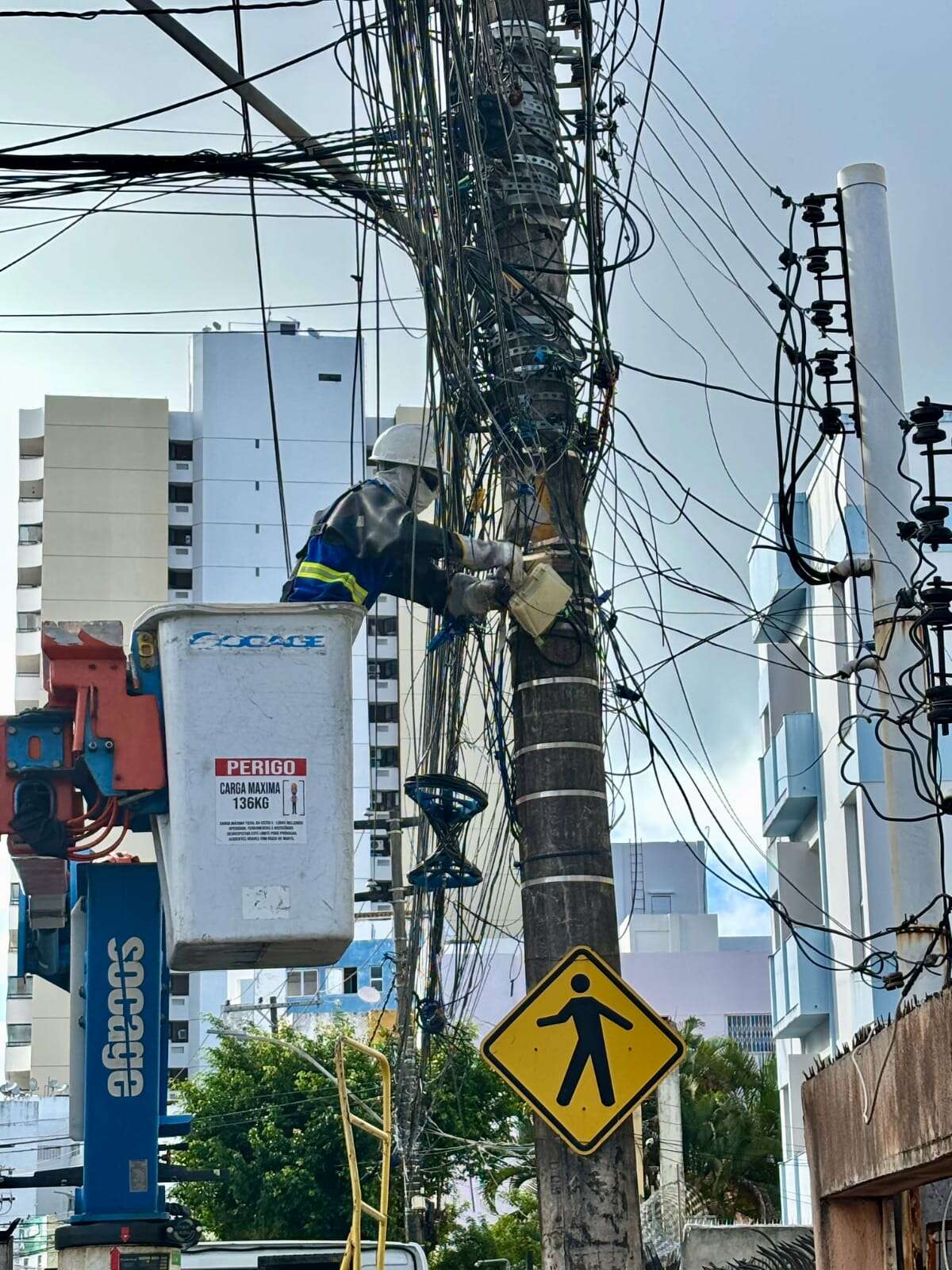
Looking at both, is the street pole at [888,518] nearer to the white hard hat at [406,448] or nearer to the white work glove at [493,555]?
the white work glove at [493,555]

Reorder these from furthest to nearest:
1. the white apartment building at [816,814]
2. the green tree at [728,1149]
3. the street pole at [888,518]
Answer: the green tree at [728,1149]
the white apartment building at [816,814]
the street pole at [888,518]

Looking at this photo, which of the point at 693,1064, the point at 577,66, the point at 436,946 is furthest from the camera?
the point at 693,1064

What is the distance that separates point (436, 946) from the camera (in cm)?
1009

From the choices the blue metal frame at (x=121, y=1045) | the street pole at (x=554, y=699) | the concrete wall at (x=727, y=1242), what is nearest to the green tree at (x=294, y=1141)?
the concrete wall at (x=727, y=1242)

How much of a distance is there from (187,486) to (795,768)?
4948cm

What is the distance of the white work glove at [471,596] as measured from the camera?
7.99 m

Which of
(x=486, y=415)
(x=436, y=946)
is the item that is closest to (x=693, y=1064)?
(x=436, y=946)

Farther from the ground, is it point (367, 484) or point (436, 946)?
point (367, 484)

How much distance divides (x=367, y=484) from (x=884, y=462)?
325 centimetres

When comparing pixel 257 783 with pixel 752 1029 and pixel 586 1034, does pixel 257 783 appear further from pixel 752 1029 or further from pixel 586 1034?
pixel 752 1029

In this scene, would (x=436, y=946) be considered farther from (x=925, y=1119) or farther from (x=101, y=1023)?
(x=925, y=1119)

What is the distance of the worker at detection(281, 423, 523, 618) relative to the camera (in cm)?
797

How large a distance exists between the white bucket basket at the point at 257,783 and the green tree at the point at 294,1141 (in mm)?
23323

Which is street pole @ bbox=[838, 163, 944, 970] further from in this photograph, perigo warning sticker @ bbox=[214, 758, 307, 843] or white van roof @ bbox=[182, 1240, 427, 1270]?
white van roof @ bbox=[182, 1240, 427, 1270]
